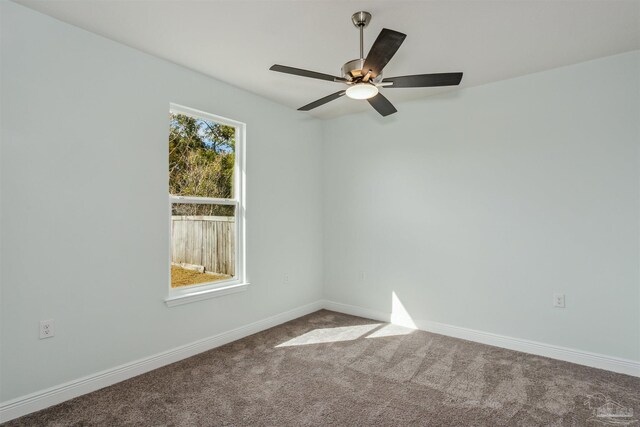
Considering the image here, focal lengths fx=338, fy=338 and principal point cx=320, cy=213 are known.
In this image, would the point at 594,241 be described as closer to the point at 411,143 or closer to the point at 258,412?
the point at 411,143

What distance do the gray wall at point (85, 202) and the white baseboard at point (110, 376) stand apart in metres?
0.05

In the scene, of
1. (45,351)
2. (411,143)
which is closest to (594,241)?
(411,143)

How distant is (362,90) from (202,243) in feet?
6.86

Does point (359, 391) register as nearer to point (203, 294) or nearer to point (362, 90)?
point (203, 294)

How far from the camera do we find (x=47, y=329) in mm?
2244

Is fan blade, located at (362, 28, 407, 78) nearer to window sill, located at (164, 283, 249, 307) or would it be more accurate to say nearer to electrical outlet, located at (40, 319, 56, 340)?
window sill, located at (164, 283, 249, 307)

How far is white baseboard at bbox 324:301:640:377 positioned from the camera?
108 inches

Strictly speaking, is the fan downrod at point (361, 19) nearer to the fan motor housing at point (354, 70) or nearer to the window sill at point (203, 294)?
the fan motor housing at point (354, 70)

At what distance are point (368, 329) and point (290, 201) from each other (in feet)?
5.75

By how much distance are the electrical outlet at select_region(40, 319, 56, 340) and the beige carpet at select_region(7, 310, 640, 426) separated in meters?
0.47

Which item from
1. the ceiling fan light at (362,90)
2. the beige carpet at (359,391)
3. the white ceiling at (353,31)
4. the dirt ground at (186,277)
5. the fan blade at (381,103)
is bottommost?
the beige carpet at (359,391)

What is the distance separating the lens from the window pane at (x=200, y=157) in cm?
307

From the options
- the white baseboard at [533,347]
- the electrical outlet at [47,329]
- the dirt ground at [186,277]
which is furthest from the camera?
the dirt ground at [186,277]

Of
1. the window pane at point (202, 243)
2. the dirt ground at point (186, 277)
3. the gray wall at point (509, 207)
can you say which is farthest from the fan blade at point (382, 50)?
the dirt ground at point (186, 277)
